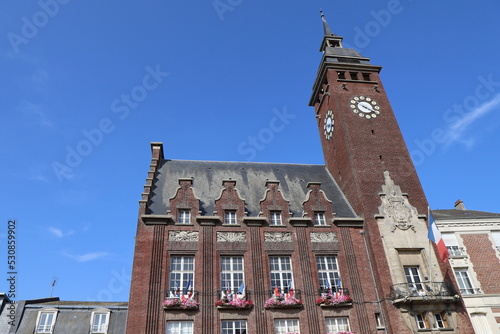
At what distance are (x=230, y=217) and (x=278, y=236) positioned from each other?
11.2 ft

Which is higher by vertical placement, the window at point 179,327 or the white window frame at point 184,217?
the white window frame at point 184,217

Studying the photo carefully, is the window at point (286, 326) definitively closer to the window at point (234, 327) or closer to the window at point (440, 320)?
the window at point (234, 327)

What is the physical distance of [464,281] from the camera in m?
26.1

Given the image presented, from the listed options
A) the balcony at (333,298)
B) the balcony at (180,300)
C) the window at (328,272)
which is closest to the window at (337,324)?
the balcony at (333,298)

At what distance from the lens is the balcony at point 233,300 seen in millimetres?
21711

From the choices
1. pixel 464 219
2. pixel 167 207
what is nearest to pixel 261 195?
pixel 167 207

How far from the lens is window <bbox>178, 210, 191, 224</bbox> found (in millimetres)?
24938

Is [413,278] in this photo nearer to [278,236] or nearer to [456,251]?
[456,251]

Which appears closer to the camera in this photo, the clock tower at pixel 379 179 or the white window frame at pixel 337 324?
the white window frame at pixel 337 324

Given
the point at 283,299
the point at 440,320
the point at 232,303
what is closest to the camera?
the point at 232,303

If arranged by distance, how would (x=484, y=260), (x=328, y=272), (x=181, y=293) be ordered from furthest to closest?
(x=484, y=260) < (x=328, y=272) < (x=181, y=293)

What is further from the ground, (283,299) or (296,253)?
(296,253)

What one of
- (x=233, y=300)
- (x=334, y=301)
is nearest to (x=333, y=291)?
(x=334, y=301)

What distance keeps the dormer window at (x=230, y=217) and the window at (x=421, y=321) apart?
12327 millimetres
